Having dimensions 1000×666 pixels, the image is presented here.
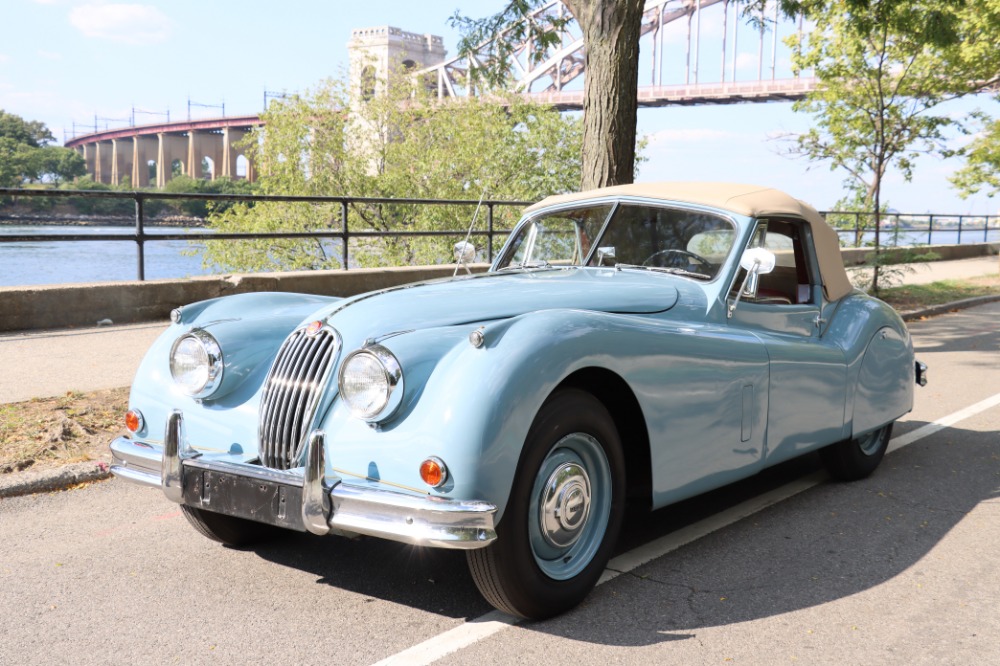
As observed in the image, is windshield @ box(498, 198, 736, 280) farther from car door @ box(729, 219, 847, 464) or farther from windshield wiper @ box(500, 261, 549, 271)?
car door @ box(729, 219, 847, 464)

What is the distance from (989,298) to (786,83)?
53266mm

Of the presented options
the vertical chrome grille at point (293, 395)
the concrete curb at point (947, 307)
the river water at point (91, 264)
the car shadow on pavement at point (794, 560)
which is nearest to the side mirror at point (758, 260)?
the car shadow on pavement at point (794, 560)

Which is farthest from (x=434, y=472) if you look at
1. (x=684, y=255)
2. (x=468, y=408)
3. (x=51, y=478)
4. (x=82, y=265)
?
(x=82, y=265)

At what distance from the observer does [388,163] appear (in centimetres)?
2452

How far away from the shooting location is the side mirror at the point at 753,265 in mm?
4270

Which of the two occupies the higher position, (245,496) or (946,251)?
(946,251)

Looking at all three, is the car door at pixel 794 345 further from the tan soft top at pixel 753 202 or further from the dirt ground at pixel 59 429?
the dirt ground at pixel 59 429

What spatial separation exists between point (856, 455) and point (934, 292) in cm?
1204

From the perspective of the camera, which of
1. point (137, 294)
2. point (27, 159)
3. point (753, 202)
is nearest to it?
point (753, 202)

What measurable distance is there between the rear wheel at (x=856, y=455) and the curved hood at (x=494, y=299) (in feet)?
4.98

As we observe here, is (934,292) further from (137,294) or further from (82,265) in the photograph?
(82,265)

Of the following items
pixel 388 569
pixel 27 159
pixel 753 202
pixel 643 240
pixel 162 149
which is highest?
pixel 162 149

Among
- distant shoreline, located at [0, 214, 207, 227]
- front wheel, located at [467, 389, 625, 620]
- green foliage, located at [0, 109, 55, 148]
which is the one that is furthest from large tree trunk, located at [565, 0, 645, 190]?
green foliage, located at [0, 109, 55, 148]

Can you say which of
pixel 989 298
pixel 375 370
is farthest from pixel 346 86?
pixel 375 370
